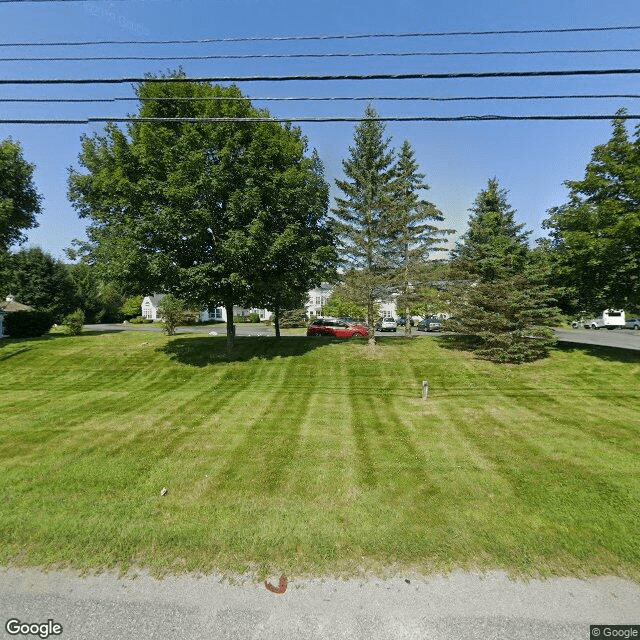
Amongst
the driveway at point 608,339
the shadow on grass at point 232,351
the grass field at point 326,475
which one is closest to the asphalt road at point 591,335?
the driveway at point 608,339

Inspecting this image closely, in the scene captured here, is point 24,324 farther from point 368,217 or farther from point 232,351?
point 368,217

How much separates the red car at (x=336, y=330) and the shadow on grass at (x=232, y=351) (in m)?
6.54

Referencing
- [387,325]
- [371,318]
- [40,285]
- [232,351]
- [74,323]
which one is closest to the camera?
[371,318]

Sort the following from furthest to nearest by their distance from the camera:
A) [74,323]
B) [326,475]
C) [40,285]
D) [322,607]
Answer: [40,285] → [74,323] → [326,475] → [322,607]

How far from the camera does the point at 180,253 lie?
13.9 meters

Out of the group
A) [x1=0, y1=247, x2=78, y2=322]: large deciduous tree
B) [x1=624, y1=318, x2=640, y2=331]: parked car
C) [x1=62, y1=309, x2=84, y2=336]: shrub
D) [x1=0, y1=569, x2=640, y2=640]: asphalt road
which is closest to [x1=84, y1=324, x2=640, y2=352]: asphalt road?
[x1=624, y1=318, x2=640, y2=331]: parked car

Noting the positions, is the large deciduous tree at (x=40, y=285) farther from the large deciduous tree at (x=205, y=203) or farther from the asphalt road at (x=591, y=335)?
the large deciduous tree at (x=205, y=203)

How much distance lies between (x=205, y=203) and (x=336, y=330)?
1537cm

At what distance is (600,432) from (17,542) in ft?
36.3

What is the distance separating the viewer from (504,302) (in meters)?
14.5

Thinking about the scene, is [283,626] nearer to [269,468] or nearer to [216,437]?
[269,468]

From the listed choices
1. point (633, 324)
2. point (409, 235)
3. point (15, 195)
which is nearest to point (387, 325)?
point (409, 235)

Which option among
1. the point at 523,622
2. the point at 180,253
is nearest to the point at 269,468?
the point at 523,622

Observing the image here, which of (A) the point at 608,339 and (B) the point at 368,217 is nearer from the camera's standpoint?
(B) the point at 368,217
